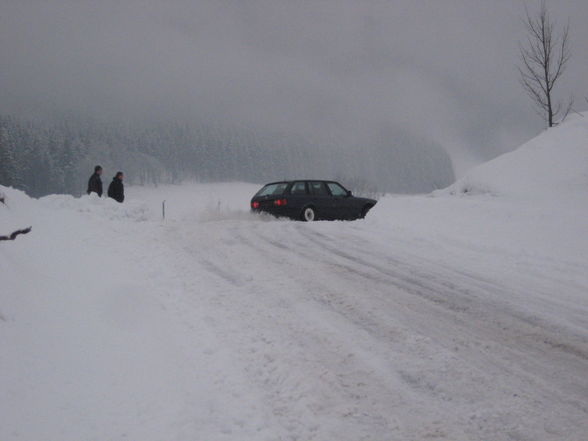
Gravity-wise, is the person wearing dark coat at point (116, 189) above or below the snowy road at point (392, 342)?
above

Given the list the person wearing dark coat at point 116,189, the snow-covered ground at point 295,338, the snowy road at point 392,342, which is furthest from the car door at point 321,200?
the person wearing dark coat at point 116,189

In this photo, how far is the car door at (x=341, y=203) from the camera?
505 inches

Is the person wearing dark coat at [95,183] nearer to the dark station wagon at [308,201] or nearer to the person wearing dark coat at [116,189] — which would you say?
the person wearing dark coat at [116,189]

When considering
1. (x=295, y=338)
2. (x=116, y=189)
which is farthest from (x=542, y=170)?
(x=116, y=189)

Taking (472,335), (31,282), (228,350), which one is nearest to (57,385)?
(228,350)

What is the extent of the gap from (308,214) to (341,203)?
136cm

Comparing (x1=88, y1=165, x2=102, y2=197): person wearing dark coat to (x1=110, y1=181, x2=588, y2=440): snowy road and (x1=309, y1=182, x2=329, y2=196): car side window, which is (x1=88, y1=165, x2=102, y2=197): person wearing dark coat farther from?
(x1=110, y1=181, x2=588, y2=440): snowy road

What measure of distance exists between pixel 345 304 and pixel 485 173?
42.4 feet

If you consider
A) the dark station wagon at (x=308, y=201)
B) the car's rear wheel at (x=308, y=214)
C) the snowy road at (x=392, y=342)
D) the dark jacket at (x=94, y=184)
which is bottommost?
the snowy road at (x=392, y=342)

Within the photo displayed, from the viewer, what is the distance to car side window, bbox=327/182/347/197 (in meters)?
13.0

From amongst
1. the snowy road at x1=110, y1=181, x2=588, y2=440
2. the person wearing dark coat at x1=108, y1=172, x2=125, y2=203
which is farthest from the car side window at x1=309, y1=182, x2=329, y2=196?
the person wearing dark coat at x1=108, y1=172, x2=125, y2=203

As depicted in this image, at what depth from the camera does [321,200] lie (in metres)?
12.5

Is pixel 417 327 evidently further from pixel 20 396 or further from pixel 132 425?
pixel 20 396

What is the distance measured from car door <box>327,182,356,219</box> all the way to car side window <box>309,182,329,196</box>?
21 centimetres
